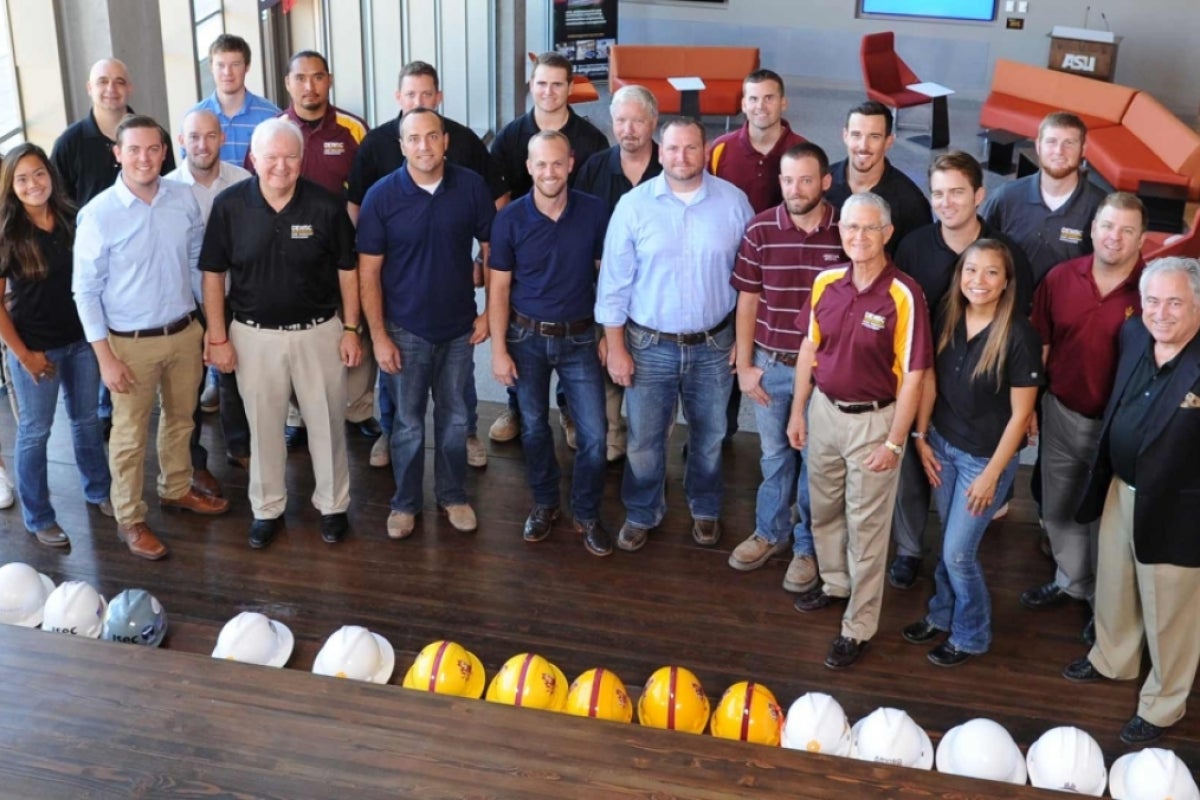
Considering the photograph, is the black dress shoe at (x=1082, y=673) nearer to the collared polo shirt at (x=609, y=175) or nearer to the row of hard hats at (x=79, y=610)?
the collared polo shirt at (x=609, y=175)

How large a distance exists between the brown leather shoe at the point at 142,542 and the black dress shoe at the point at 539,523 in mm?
1534

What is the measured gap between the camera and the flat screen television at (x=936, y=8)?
1641cm

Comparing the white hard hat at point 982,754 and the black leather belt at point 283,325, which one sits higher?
the black leather belt at point 283,325

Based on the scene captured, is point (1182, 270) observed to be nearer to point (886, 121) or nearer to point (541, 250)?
point (886, 121)

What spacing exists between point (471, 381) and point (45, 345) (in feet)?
5.76

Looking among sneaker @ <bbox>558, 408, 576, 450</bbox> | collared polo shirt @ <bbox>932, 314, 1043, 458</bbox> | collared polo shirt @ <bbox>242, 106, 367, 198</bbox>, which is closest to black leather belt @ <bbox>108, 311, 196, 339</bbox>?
collared polo shirt @ <bbox>242, 106, 367, 198</bbox>

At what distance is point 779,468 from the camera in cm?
552

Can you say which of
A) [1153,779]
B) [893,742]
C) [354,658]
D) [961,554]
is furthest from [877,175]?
[354,658]

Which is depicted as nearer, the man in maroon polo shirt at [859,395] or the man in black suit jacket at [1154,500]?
the man in black suit jacket at [1154,500]

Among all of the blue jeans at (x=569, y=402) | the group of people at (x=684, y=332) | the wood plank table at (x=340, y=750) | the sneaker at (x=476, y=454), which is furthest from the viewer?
the sneaker at (x=476, y=454)

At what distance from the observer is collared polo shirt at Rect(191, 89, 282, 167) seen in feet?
21.0

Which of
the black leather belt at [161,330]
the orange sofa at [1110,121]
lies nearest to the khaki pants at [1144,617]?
the black leather belt at [161,330]

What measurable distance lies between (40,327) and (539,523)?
2189 mm

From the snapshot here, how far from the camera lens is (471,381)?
5.98 meters
